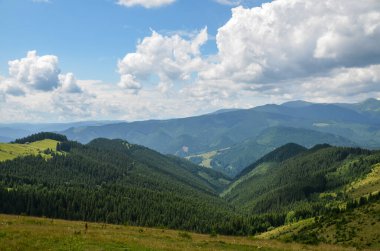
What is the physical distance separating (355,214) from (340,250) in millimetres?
40586

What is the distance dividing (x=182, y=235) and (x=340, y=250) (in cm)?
2189

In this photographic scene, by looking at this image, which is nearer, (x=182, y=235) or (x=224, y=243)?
(x=224, y=243)

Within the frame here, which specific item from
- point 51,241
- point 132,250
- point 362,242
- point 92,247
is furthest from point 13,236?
point 362,242

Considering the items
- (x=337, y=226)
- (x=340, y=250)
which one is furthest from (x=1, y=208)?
(x=340, y=250)

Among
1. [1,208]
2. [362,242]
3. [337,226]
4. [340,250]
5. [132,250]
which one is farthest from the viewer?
[1,208]

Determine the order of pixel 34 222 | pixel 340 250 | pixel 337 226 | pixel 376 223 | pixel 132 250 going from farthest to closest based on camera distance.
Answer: pixel 337 226, pixel 376 223, pixel 34 222, pixel 340 250, pixel 132 250

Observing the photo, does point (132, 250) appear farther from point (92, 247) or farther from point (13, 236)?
point (13, 236)

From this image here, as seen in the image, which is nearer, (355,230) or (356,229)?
(355,230)

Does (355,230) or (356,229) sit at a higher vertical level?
(356,229)

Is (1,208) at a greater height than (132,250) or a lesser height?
lesser

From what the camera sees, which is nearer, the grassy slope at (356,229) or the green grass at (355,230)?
the green grass at (355,230)

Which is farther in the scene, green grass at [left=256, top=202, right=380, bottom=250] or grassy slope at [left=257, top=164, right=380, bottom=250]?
grassy slope at [left=257, top=164, right=380, bottom=250]

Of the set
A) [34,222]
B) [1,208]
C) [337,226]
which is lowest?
[1,208]

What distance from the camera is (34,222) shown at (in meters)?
51.9
